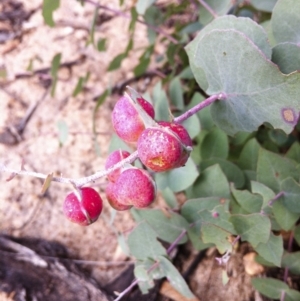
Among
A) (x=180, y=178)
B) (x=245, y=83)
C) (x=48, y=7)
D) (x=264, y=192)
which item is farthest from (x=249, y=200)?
(x=48, y=7)

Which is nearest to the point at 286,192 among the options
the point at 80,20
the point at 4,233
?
the point at 4,233

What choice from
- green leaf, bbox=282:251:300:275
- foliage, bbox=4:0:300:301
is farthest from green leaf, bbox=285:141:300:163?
green leaf, bbox=282:251:300:275

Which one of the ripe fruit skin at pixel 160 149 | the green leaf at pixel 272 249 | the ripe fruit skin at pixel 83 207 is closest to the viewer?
the ripe fruit skin at pixel 160 149

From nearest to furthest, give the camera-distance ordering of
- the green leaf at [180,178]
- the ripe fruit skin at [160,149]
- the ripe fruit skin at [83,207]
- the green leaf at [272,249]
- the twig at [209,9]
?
the ripe fruit skin at [160,149] → the ripe fruit skin at [83,207] → the green leaf at [272,249] → the green leaf at [180,178] → the twig at [209,9]

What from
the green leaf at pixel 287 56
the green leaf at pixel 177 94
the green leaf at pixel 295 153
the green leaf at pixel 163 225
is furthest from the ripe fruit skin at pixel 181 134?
the green leaf at pixel 177 94

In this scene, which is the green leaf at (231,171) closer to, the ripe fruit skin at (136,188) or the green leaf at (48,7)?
the ripe fruit skin at (136,188)

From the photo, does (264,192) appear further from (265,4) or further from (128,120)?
(265,4)
